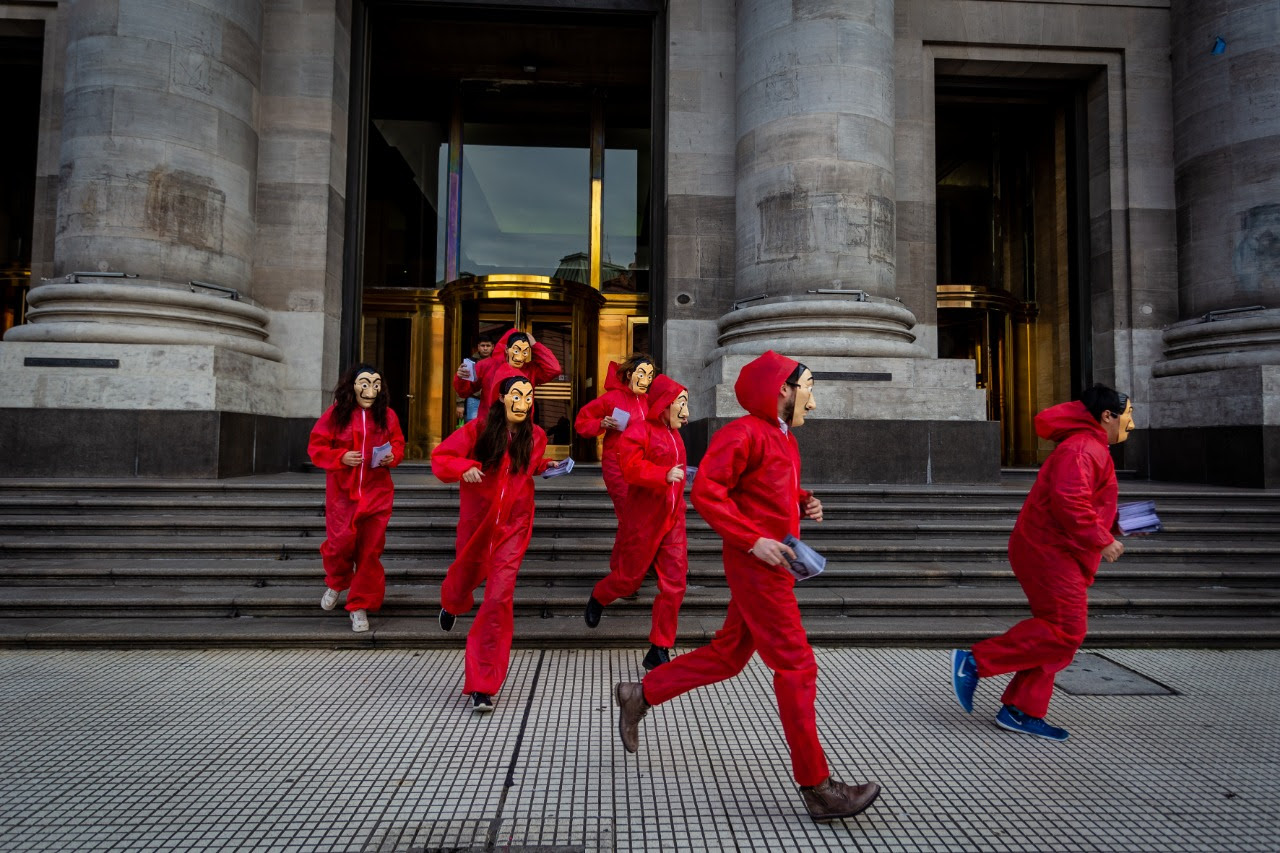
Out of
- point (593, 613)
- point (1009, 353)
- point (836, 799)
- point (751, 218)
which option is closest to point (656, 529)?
point (593, 613)

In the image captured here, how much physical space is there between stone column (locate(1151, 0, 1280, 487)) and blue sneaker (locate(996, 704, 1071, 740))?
7199 mm

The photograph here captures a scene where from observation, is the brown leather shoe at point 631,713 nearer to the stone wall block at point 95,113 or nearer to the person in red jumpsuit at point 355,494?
the person in red jumpsuit at point 355,494

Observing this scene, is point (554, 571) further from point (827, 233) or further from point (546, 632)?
point (827, 233)

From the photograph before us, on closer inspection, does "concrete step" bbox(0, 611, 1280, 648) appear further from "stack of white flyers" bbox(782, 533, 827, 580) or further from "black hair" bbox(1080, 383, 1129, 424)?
"stack of white flyers" bbox(782, 533, 827, 580)

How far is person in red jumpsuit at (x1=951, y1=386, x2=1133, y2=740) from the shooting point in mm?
3607

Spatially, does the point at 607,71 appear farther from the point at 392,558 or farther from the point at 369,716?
the point at 369,716

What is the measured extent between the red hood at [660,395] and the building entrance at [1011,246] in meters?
9.55

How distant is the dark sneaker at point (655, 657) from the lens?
4520 mm

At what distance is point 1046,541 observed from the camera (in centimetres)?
378

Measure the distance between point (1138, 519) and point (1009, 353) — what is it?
11559 millimetres

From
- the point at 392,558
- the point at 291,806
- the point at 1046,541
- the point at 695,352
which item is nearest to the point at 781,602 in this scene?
the point at 1046,541

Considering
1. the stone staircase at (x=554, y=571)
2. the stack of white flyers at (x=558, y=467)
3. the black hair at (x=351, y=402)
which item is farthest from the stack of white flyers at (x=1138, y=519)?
the black hair at (x=351, y=402)

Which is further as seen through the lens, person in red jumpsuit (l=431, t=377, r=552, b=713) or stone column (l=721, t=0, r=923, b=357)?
stone column (l=721, t=0, r=923, b=357)

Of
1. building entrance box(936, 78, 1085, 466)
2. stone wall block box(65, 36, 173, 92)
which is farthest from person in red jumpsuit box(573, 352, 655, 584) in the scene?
building entrance box(936, 78, 1085, 466)
